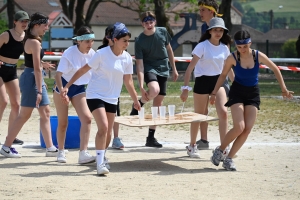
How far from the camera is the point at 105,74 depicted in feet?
27.4

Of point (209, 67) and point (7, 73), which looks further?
point (7, 73)

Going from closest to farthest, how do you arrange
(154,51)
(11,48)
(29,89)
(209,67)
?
(29,89) → (209,67) → (11,48) → (154,51)

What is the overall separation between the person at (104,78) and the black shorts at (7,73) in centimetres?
214

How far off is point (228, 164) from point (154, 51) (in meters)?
2.43

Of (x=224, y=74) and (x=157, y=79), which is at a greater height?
(x=224, y=74)

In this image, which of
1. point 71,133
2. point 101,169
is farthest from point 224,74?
point 71,133

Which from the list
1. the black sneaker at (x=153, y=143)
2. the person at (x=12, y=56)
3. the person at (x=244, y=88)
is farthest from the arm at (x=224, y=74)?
the person at (x=12, y=56)

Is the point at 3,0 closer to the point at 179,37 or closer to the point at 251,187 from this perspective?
the point at 179,37

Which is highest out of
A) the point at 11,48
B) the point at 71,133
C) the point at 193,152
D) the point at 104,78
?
the point at 11,48

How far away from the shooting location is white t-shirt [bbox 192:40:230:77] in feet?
31.6

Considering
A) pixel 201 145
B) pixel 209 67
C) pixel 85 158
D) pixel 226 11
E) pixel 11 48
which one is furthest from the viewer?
pixel 226 11

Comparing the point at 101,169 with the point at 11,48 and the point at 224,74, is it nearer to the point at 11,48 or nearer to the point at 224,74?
the point at 224,74

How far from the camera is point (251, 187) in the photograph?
7.70 metres

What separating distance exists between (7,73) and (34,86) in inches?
35.1
